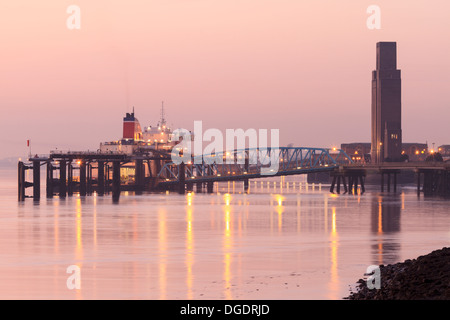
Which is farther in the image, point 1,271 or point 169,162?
point 169,162

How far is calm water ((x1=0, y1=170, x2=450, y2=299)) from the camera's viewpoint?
102 feet

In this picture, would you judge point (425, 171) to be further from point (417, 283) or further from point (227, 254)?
point (417, 283)

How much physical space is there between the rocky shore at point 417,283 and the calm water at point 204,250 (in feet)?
4.45

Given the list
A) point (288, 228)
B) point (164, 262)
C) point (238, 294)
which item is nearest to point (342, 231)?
point (288, 228)

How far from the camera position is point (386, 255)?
42156 millimetres

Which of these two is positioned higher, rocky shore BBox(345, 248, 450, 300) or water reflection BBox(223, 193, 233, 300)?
rocky shore BBox(345, 248, 450, 300)

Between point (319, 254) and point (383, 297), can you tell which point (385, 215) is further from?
point (383, 297)

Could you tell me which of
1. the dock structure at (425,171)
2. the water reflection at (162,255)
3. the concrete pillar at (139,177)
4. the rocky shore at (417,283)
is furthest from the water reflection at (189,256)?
the dock structure at (425,171)

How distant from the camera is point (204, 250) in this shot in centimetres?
4506

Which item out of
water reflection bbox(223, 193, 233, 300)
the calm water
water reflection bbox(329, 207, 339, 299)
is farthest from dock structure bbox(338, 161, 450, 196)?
water reflection bbox(329, 207, 339, 299)

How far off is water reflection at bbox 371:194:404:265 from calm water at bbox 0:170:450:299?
0.06 meters

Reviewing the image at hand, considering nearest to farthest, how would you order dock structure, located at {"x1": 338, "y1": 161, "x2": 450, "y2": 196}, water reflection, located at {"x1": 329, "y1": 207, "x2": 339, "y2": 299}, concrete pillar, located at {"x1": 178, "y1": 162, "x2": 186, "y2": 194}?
water reflection, located at {"x1": 329, "y1": 207, "x2": 339, "y2": 299} < dock structure, located at {"x1": 338, "y1": 161, "x2": 450, "y2": 196} < concrete pillar, located at {"x1": 178, "y1": 162, "x2": 186, "y2": 194}

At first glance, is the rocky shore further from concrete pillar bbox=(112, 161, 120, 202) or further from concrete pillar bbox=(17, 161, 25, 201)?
concrete pillar bbox=(112, 161, 120, 202)
